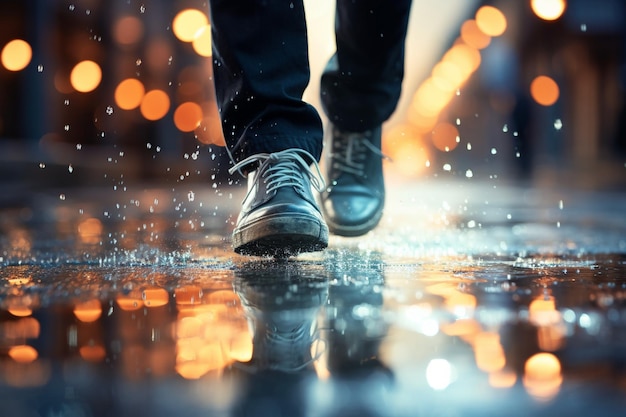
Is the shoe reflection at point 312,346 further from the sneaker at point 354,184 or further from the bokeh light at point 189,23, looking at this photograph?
the bokeh light at point 189,23

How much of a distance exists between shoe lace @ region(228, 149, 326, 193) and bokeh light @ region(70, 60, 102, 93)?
15770 mm

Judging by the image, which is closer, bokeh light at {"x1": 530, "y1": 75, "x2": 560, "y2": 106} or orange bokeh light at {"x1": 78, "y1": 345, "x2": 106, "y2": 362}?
orange bokeh light at {"x1": 78, "y1": 345, "x2": 106, "y2": 362}

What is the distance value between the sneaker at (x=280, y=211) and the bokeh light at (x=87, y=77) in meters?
15.8

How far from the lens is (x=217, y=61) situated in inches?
76.6

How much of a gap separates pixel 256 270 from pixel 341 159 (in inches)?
39.1

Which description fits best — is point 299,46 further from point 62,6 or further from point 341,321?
point 62,6

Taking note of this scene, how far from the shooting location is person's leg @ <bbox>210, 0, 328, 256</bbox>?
180 centimetres

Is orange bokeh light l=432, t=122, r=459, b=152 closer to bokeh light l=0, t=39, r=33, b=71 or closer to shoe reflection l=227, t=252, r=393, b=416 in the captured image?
bokeh light l=0, t=39, r=33, b=71

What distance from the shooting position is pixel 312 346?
2.97ft

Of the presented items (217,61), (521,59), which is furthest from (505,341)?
(521,59)

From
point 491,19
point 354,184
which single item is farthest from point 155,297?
point 491,19

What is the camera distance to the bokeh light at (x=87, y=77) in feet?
54.9

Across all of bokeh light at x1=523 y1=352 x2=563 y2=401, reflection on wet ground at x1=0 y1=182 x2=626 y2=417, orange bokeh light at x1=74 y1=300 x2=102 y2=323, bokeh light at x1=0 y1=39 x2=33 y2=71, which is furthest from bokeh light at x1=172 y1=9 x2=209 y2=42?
bokeh light at x1=523 y1=352 x2=563 y2=401

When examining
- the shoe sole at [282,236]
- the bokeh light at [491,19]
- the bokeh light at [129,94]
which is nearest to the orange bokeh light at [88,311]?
the shoe sole at [282,236]
